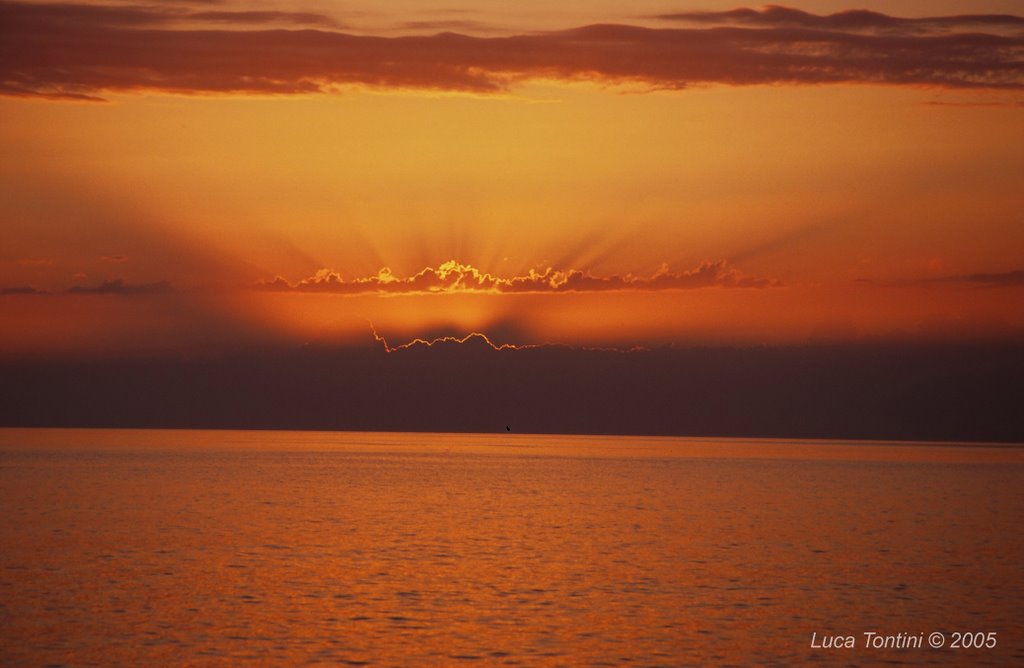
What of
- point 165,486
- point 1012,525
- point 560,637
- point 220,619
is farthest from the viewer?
point 165,486

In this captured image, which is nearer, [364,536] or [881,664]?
[881,664]

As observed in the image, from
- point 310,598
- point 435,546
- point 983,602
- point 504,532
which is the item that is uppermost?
point 504,532

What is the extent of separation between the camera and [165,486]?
450ft

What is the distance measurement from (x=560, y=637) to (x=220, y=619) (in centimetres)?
1307

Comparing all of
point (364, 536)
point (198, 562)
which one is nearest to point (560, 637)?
point (198, 562)

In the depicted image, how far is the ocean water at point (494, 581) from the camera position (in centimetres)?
4178

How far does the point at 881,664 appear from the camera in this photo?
133 ft

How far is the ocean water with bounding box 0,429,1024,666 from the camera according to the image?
4178 centimetres

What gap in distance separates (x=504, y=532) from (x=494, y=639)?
131 feet

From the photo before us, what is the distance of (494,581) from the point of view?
57062mm

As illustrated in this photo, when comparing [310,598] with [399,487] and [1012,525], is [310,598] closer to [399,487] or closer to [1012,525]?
[1012,525]

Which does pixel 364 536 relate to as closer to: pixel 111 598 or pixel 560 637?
pixel 111 598

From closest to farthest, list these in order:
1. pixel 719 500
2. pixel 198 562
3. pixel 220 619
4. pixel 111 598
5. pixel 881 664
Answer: pixel 881 664
pixel 220 619
pixel 111 598
pixel 198 562
pixel 719 500

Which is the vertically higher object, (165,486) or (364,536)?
(165,486)
